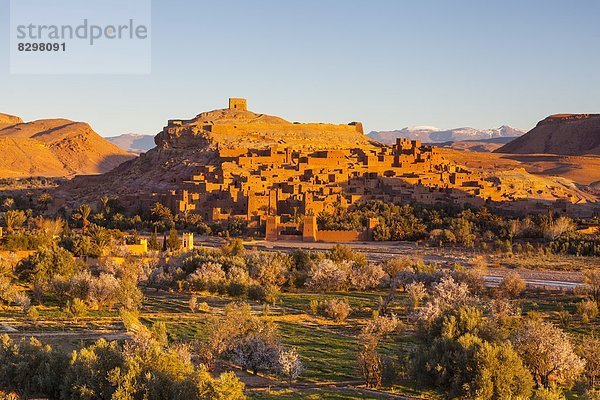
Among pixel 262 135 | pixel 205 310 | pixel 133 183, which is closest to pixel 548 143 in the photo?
pixel 262 135

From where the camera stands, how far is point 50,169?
9419 centimetres

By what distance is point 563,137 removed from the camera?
10644 cm

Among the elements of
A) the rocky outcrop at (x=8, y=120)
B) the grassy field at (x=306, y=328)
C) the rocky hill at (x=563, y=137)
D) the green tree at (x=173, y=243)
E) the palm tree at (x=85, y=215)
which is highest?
the rocky outcrop at (x=8, y=120)

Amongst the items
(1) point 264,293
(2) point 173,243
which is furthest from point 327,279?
(2) point 173,243

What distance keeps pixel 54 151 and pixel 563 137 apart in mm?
66180

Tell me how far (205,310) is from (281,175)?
2766cm

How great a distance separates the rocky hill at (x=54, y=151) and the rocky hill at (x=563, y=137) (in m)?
55.1

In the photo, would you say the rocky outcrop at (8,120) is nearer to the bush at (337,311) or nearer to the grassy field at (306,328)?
the grassy field at (306,328)

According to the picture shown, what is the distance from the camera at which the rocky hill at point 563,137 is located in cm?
10194

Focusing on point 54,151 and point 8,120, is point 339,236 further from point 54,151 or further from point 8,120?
point 8,120

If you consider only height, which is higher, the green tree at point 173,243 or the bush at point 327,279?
the green tree at point 173,243

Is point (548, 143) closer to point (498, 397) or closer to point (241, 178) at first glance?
point (241, 178)

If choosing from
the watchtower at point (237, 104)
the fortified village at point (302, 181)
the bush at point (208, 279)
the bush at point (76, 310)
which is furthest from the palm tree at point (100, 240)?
the watchtower at point (237, 104)

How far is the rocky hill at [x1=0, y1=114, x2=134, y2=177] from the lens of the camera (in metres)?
92.4
